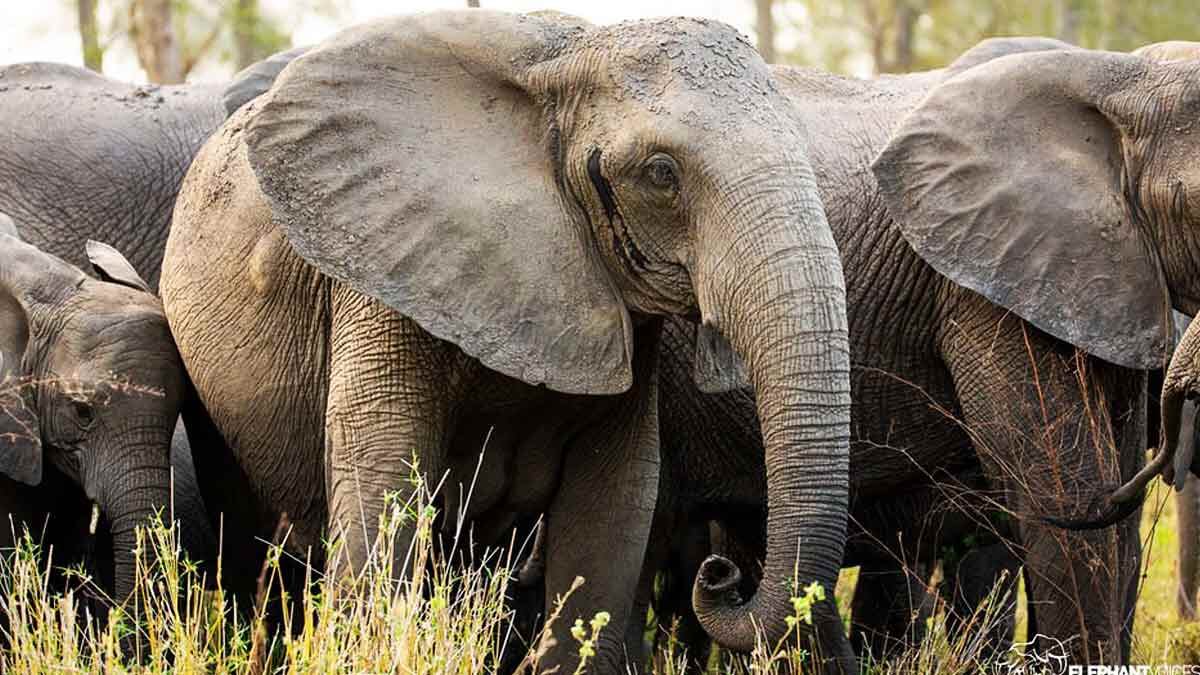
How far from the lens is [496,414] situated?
17.5ft

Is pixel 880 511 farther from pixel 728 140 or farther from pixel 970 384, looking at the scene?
pixel 728 140

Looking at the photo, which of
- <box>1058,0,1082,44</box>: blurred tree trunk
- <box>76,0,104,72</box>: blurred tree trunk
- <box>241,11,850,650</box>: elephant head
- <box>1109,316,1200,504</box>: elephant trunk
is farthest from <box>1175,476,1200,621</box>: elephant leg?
<box>1058,0,1082,44</box>: blurred tree trunk

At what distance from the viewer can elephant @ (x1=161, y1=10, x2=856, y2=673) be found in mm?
4629

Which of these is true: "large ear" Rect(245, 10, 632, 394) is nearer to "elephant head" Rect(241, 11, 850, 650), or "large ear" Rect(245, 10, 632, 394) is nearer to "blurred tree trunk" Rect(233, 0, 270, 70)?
"elephant head" Rect(241, 11, 850, 650)

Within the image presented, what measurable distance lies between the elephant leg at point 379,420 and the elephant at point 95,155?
2.63 metres

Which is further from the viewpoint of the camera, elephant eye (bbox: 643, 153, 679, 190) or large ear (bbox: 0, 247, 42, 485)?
large ear (bbox: 0, 247, 42, 485)

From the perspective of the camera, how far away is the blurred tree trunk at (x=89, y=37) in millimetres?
11914

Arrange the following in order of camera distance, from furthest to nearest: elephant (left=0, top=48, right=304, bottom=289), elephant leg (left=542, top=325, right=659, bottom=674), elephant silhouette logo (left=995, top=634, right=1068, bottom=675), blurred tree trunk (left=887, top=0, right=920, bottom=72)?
blurred tree trunk (left=887, top=0, right=920, bottom=72)
elephant (left=0, top=48, right=304, bottom=289)
elephant silhouette logo (left=995, top=634, right=1068, bottom=675)
elephant leg (left=542, top=325, right=659, bottom=674)

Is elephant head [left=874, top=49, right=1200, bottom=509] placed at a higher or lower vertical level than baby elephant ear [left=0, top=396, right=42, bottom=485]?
higher

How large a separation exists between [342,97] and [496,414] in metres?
0.85

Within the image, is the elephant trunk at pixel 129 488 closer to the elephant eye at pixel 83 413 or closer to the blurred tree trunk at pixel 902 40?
the elephant eye at pixel 83 413

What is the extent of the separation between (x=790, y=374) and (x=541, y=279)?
68cm

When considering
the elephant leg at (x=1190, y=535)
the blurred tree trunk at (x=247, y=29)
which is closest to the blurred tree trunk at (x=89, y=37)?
the blurred tree trunk at (x=247, y=29)

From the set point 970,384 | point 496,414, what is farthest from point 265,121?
point 970,384
